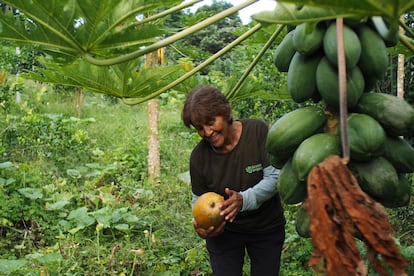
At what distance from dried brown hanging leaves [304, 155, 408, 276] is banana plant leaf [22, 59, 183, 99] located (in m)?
0.92

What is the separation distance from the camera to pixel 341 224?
78cm

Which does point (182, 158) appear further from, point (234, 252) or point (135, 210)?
point (234, 252)

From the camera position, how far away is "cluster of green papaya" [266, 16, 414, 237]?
38.8 inches

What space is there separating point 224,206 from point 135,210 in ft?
6.93

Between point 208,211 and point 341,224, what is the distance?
4.35 ft

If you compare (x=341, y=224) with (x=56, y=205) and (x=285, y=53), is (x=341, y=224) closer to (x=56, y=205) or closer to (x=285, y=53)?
(x=285, y=53)

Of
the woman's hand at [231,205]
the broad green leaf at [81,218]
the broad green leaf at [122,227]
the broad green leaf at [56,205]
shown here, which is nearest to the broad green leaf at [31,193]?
the broad green leaf at [56,205]

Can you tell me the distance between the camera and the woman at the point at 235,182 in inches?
83.4

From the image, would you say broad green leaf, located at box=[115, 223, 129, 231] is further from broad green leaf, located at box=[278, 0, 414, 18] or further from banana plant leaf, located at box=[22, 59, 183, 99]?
broad green leaf, located at box=[278, 0, 414, 18]

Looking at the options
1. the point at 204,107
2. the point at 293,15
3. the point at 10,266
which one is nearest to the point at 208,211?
the point at 204,107

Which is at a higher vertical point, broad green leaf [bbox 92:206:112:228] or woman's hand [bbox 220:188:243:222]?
woman's hand [bbox 220:188:243:222]

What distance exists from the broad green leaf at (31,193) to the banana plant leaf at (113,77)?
2347mm

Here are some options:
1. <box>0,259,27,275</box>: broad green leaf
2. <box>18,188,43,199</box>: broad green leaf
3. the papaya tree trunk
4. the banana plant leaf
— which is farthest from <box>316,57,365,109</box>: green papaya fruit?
the papaya tree trunk

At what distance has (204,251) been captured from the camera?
3.48 meters
